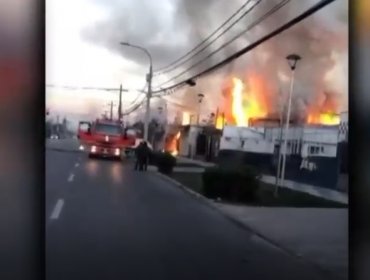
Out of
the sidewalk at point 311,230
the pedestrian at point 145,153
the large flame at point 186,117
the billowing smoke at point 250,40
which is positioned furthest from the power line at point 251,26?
the sidewalk at point 311,230

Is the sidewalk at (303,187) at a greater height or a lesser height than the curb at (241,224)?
greater

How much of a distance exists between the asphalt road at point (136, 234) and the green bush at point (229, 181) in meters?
0.06

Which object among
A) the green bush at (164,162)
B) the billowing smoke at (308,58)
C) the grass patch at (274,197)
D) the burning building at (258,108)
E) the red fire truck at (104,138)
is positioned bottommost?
the grass patch at (274,197)

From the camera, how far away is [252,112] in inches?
68.1

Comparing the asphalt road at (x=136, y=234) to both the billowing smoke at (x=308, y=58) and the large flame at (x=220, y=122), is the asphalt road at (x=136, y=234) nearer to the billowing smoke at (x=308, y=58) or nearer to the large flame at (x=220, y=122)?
the large flame at (x=220, y=122)

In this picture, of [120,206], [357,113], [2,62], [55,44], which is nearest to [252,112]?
[357,113]

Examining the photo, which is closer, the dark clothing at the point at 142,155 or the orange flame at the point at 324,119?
the orange flame at the point at 324,119

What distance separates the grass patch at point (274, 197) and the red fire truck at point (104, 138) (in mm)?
171

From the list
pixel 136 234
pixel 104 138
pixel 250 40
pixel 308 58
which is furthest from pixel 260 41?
pixel 136 234

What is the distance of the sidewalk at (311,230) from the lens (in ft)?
5.51

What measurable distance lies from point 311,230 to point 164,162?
1.41 ft

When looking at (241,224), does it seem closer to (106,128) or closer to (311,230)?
(311,230)

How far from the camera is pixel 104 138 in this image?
1.75m

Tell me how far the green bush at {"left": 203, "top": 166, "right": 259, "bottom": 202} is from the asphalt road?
0.20 ft
